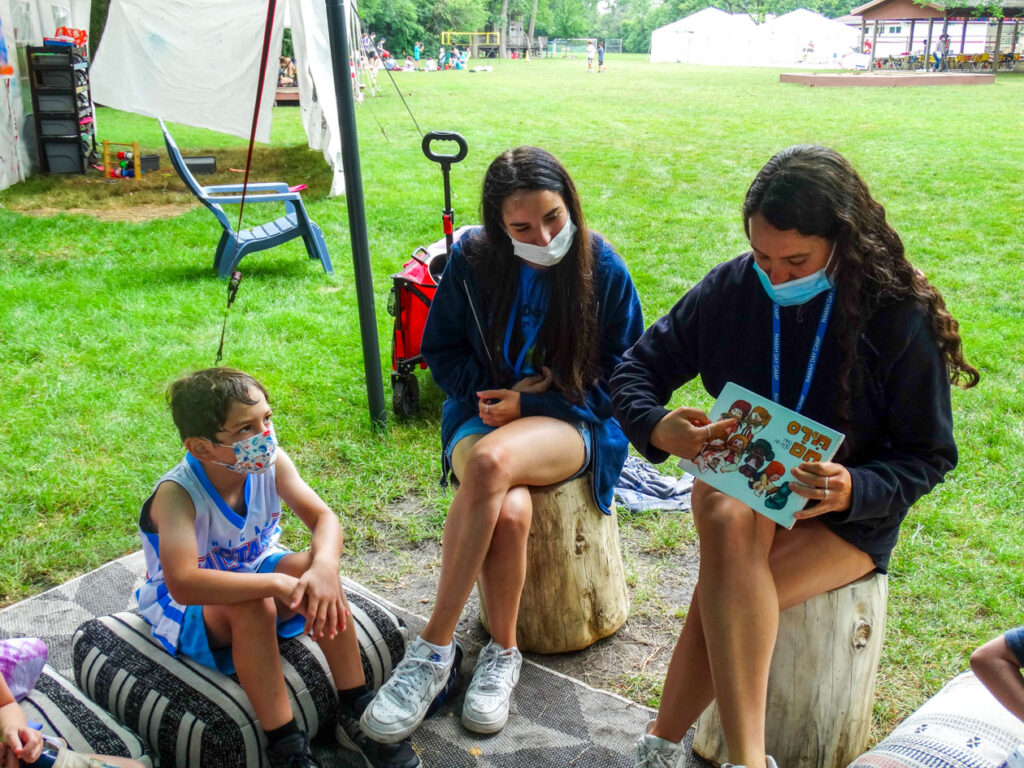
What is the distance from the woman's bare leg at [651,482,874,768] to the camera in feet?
6.03

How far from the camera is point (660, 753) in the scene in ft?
6.55

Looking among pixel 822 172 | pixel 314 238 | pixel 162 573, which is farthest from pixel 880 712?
pixel 314 238

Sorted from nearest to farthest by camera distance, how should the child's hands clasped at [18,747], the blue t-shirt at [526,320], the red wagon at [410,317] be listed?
the child's hands clasped at [18,747] → the blue t-shirt at [526,320] → the red wagon at [410,317]

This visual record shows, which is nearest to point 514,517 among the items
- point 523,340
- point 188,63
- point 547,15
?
point 523,340

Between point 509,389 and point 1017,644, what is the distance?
147 cm

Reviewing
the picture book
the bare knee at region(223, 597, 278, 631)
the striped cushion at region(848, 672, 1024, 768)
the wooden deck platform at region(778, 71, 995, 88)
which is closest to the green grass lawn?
the striped cushion at region(848, 672, 1024, 768)

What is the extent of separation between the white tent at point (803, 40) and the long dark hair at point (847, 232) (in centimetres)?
4361

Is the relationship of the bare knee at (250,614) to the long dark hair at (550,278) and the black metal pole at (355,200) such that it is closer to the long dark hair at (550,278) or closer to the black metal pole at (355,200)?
the long dark hair at (550,278)

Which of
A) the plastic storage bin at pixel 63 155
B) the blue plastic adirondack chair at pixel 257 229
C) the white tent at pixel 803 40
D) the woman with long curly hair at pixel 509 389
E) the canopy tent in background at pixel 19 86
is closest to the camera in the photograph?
the woman with long curly hair at pixel 509 389

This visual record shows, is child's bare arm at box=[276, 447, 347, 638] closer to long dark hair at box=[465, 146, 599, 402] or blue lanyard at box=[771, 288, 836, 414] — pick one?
long dark hair at box=[465, 146, 599, 402]

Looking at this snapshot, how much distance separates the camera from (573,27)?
67.1 meters

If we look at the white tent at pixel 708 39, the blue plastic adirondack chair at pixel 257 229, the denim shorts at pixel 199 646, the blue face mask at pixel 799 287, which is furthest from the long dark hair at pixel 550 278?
the white tent at pixel 708 39

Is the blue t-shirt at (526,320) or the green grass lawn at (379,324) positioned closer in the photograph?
the blue t-shirt at (526,320)

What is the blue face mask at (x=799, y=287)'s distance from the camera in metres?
1.94
